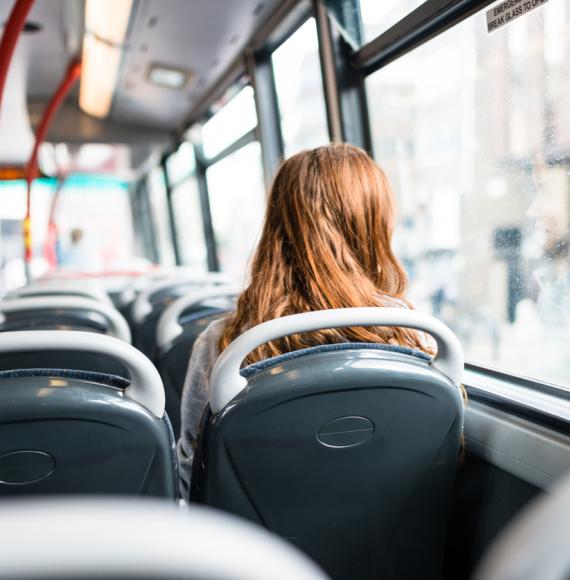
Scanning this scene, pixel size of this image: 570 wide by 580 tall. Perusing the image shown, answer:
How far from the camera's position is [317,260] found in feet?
4.05

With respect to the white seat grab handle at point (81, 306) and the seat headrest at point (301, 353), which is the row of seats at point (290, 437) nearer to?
the seat headrest at point (301, 353)

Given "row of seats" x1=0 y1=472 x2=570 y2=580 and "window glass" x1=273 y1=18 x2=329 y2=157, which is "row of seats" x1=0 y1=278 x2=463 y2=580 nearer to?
"row of seats" x1=0 y1=472 x2=570 y2=580

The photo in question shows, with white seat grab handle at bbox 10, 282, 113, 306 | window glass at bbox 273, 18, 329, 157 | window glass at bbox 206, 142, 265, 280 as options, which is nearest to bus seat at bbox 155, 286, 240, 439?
white seat grab handle at bbox 10, 282, 113, 306

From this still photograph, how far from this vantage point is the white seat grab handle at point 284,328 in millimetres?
909

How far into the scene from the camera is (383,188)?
1.33 metres

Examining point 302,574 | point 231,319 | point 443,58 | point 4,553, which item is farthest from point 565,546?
point 443,58

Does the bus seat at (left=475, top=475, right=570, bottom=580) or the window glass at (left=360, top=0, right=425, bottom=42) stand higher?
the window glass at (left=360, top=0, right=425, bottom=42)

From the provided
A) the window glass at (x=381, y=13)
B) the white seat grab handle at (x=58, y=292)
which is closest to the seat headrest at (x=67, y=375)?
the white seat grab handle at (x=58, y=292)

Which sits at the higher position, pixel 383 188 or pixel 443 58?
pixel 443 58

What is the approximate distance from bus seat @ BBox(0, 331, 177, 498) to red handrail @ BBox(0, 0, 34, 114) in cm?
194

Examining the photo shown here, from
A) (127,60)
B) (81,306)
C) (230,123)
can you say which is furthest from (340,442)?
(230,123)

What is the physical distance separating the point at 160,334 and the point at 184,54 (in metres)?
2.94

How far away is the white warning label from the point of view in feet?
5.33

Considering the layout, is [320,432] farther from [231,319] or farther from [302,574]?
[302,574]
